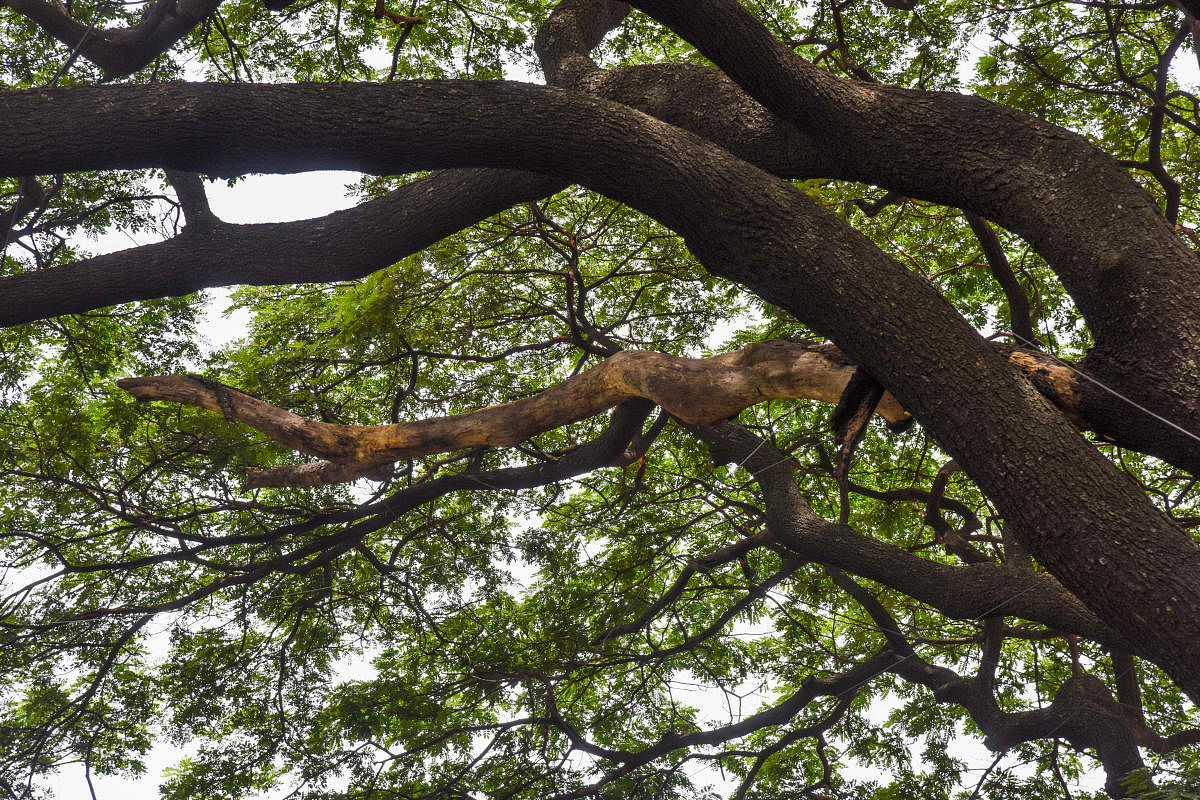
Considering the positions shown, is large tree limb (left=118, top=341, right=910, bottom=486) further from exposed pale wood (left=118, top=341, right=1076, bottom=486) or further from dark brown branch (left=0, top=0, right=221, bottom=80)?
dark brown branch (left=0, top=0, right=221, bottom=80)

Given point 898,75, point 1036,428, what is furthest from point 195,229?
point 898,75

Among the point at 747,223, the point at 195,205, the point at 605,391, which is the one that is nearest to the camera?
the point at 747,223

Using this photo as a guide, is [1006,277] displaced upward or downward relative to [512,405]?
upward

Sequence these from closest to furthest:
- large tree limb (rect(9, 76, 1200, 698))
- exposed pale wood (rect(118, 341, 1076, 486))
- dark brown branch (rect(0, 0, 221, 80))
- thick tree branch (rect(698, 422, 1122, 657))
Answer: large tree limb (rect(9, 76, 1200, 698)), exposed pale wood (rect(118, 341, 1076, 486)), thick tree branch (rect(698, 422, 1122, 657)), dark brown branch (rect(0, 0, 221, 80))

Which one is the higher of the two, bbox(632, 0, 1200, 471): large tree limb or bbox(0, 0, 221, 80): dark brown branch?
bbox(0, 0, 221, 80): dark brown branch

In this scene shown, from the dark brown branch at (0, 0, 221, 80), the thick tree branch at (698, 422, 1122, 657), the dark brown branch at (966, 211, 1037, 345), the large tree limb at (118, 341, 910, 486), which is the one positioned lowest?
the thick tree branch at (698, 422, 1122, 657)

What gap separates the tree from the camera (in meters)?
3.02

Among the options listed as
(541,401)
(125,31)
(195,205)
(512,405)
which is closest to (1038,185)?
(541,401)

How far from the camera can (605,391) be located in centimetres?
482

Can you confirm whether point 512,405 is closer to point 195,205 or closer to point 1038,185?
point 195,205

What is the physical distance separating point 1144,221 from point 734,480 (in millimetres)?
4590

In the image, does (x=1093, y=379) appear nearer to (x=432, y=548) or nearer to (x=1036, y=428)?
(x=1036, y=428)

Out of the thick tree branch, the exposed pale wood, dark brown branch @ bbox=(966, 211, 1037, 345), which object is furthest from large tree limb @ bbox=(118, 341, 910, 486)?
dark brown branch @ bbox=(966, 211, 1037, 345)

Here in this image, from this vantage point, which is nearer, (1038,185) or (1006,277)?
(1038,185)
